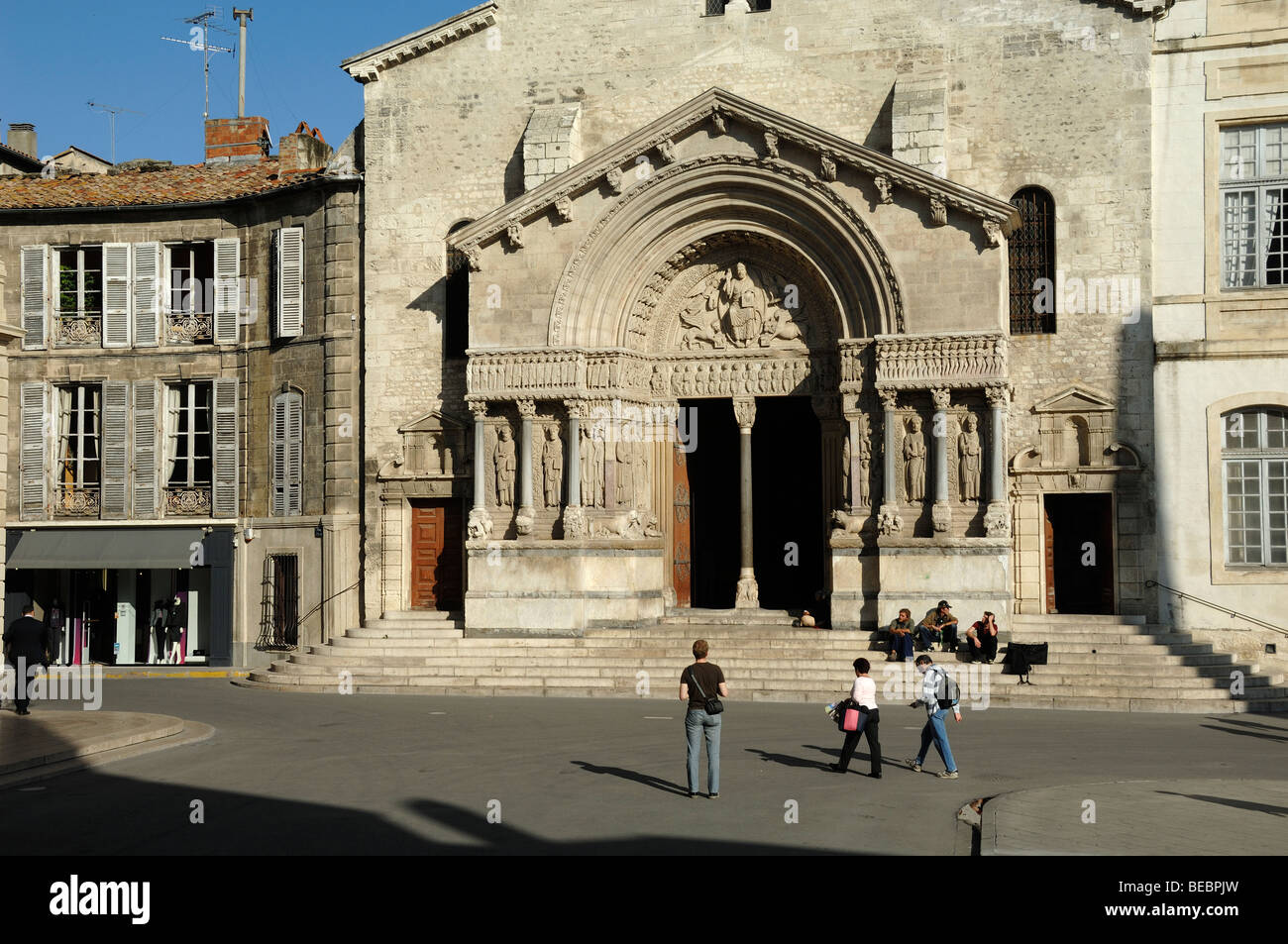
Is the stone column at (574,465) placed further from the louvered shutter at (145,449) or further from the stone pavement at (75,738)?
the louvered shutter at (145,449)

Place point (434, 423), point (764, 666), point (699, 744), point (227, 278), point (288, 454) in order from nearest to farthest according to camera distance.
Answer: point (699, 744) < point (764, 666) < point (434, 423) < point (288, 454) < point (227, 278)

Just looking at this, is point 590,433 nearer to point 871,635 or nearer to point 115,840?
point 871,635

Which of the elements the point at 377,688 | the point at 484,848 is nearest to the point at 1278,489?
the point at 377,688

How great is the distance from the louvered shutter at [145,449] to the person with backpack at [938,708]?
64.9 feet

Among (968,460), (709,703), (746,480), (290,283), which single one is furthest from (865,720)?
(290,283)

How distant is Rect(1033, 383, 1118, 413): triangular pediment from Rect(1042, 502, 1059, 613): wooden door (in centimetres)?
164

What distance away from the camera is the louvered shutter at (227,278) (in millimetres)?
29438

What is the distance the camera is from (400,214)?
2794cm

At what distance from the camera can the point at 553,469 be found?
83.1 ft

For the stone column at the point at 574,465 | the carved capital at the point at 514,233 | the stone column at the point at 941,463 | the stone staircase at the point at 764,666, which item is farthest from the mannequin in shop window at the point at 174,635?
the stone column at the point at 941,463

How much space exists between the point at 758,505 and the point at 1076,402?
266 inches

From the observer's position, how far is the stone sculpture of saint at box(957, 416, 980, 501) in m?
23.4

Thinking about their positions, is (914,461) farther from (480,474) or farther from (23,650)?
(23,650)

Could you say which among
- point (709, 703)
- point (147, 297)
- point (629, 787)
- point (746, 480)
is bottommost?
point (629, 787)
